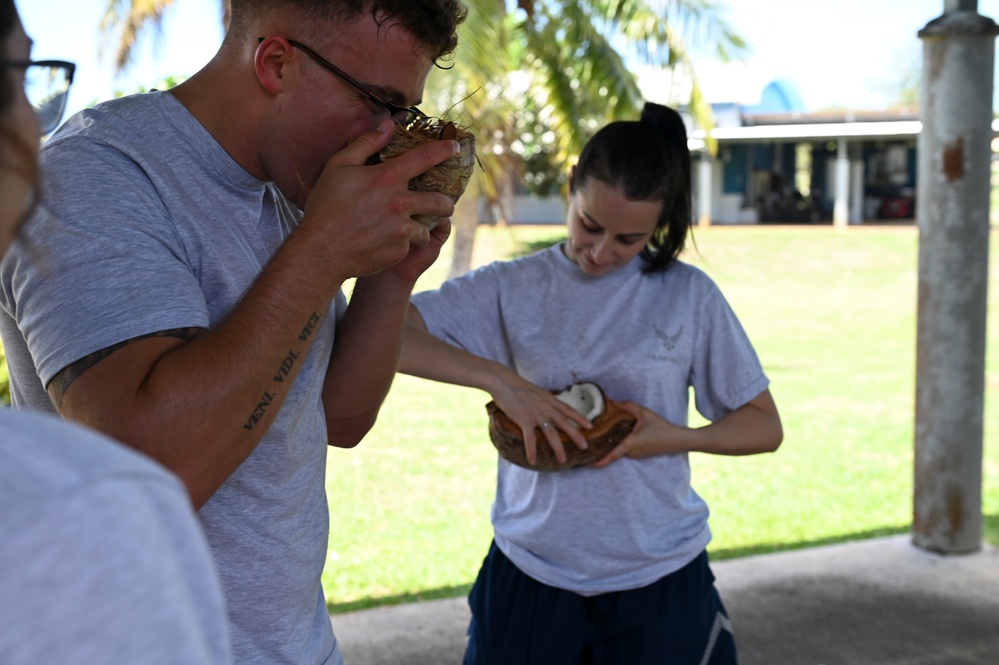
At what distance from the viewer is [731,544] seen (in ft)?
20.0

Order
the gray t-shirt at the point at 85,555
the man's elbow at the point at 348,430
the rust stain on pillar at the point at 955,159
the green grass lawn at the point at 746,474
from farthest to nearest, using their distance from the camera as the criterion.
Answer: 1. the green grass lawn at the point at 746,474
2. the rust stain on pillar at the point at 955,159
3. the man's elbow at the point at 348,430
4. the gray t-shirt at the point at 85,555

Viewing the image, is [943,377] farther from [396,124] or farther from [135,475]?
[135,475]

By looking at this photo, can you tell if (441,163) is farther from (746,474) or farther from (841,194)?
(841,194)

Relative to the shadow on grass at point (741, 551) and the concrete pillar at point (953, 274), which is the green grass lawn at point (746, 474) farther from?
the concrete pillar at point (953, 274)

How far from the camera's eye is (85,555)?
59cm

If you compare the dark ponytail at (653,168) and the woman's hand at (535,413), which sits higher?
the dark ponytail at (653,168)

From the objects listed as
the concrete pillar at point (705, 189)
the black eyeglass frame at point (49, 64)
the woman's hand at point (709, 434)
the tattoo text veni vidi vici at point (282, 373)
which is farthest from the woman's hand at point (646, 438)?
the concrete pillar at point (705, 189)

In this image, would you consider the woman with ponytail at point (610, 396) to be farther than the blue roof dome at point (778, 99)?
No

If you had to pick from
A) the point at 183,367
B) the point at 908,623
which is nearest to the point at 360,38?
the point at 183,367

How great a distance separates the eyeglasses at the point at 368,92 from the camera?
5.27 feet

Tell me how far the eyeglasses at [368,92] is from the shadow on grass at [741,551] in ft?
11.0

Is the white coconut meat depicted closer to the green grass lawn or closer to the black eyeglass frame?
the green grass lawn

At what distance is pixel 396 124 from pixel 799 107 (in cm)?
3606

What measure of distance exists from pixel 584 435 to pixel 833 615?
2.66m
